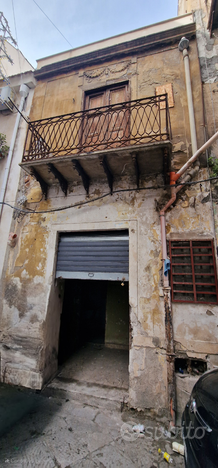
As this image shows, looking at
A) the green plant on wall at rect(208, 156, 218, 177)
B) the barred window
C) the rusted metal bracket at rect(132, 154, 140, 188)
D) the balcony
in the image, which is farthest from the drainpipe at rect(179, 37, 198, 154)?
the barred window

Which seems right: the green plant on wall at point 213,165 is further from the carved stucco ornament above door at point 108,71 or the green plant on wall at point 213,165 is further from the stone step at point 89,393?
the stone step at point 89,393

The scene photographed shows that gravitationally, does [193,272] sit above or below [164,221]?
below

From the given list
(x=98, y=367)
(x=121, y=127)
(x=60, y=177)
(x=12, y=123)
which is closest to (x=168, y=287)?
(x=98, y=367)

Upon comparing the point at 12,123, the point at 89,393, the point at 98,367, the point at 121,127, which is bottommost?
the point at 89,393

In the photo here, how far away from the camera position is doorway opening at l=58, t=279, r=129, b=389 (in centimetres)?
480

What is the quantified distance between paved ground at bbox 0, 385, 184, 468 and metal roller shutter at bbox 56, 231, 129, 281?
2.42 meters

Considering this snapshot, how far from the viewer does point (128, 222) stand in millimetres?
4414

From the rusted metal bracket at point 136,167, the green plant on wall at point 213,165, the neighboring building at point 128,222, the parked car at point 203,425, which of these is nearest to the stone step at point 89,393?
the neighboring building at point 128,222

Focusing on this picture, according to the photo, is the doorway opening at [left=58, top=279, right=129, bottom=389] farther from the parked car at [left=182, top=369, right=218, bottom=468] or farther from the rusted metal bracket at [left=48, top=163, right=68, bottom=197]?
the rusted metal bracket at [left=48, top=163, right=68, bottom=197]

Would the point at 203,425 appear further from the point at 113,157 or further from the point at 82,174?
the point at 82,174

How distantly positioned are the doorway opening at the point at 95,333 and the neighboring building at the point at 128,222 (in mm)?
233

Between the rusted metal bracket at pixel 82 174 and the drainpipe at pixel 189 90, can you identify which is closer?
the drainpipe at pixel 189 90

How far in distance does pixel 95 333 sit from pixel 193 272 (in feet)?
15.9

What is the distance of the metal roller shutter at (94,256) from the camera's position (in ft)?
14.5
